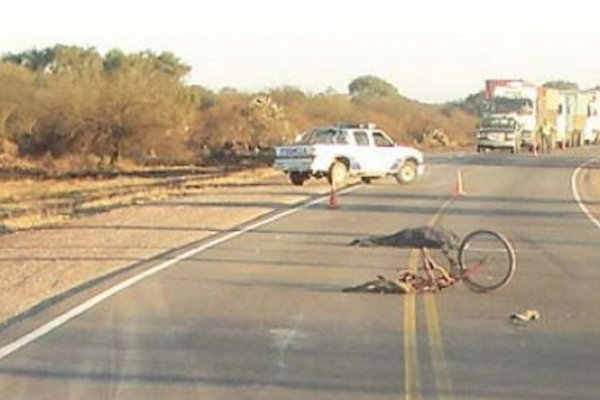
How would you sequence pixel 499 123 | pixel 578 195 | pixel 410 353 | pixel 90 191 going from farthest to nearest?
pixel 499 123 < pixel 90 191 < pixel 578 195 < pixel 410 353

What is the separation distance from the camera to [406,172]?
4366 centimetres

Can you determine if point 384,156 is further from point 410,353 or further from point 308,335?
point 410,353

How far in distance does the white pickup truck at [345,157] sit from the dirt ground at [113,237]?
1056 millimetres

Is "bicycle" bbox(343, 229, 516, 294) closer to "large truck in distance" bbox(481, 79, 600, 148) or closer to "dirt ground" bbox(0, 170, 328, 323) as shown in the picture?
"dirt ground" bbox(0, 170, 328, 323)

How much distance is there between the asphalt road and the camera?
1043cm

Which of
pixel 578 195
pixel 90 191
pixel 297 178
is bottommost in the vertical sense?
pixel 90 191

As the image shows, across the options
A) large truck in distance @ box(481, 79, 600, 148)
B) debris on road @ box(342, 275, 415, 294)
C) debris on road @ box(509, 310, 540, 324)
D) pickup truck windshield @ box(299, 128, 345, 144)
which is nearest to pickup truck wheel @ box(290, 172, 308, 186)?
pickup truck windshield @ box(299, 128, 345, 144)

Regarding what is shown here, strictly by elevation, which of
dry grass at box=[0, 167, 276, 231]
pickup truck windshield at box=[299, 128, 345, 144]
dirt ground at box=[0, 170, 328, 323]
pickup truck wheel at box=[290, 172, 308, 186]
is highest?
pickup truck windshield at box=[299, 128, 345, 144]

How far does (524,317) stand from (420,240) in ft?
20.5

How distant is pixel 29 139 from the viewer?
7519 cm

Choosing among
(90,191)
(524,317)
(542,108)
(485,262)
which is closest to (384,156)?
(90,191)

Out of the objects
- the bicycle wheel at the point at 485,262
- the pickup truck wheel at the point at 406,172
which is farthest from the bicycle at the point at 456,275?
the pickup truck wheel at the point at 406,172

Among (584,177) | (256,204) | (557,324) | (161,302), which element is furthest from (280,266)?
Result: (584,177)

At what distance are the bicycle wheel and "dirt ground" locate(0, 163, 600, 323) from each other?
15.3 ft
